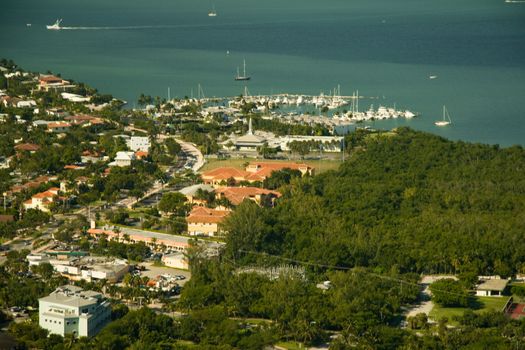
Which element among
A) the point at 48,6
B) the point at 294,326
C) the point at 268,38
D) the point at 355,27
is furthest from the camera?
the point at 48,6

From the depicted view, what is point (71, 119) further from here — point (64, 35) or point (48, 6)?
point (48, 6)

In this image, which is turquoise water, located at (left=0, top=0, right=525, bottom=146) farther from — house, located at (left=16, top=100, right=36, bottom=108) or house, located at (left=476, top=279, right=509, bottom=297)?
house, located at (left=476, top=279, right=509, bottom=297)

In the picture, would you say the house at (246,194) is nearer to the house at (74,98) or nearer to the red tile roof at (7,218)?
the red tile roof at (7,218)

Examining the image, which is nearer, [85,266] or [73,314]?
[73,314]

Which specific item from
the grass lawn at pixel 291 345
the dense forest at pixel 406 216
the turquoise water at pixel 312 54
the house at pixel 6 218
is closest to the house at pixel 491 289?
the dense forest at pixel 406 216

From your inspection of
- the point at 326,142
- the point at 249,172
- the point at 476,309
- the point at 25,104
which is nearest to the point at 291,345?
the point at 476,309

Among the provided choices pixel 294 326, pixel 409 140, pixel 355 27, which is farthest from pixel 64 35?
pixel 294 326

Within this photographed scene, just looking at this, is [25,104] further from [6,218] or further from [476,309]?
[476,309]
